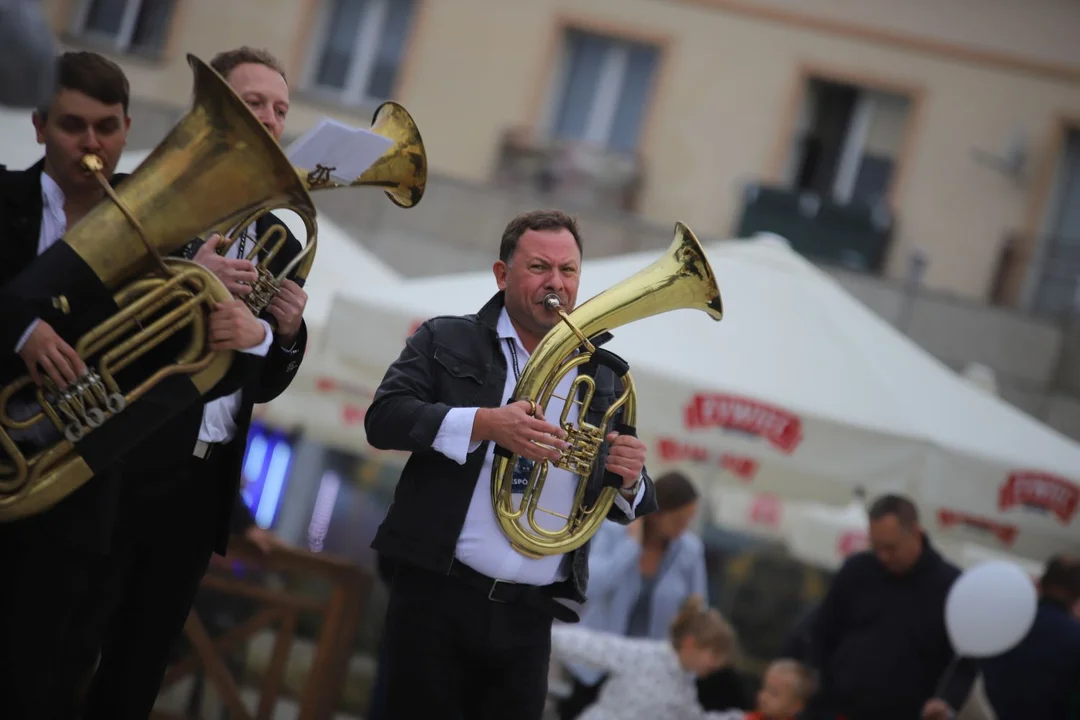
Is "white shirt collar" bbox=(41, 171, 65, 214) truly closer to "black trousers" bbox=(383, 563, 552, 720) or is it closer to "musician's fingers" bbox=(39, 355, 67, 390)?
"musician's fingers" bbox=(39, 355, 67, 390)

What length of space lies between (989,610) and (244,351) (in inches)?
164

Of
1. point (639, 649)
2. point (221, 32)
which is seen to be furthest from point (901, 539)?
point (221, 32)

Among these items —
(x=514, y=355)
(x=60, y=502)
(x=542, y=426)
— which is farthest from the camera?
(x=514, y=355)

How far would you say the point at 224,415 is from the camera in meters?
3.54

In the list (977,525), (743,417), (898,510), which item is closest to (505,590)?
(743,417)

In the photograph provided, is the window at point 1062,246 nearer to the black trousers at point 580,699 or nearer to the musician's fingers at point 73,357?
the black trousers at point 580,699

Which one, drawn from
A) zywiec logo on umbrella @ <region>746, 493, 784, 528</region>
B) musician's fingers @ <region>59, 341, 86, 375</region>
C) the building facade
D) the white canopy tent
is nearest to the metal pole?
the building facade

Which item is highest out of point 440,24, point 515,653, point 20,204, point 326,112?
point 440,24

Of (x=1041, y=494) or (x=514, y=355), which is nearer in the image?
(x=514, y=355)

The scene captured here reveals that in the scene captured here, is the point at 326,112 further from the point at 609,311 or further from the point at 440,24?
the point at 609,311

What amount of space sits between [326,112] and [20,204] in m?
13.2

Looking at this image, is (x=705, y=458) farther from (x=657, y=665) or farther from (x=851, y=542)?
(x=851, y=542)

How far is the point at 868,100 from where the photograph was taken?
15.8m

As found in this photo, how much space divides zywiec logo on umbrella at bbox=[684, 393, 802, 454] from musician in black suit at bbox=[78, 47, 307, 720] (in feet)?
9.62
